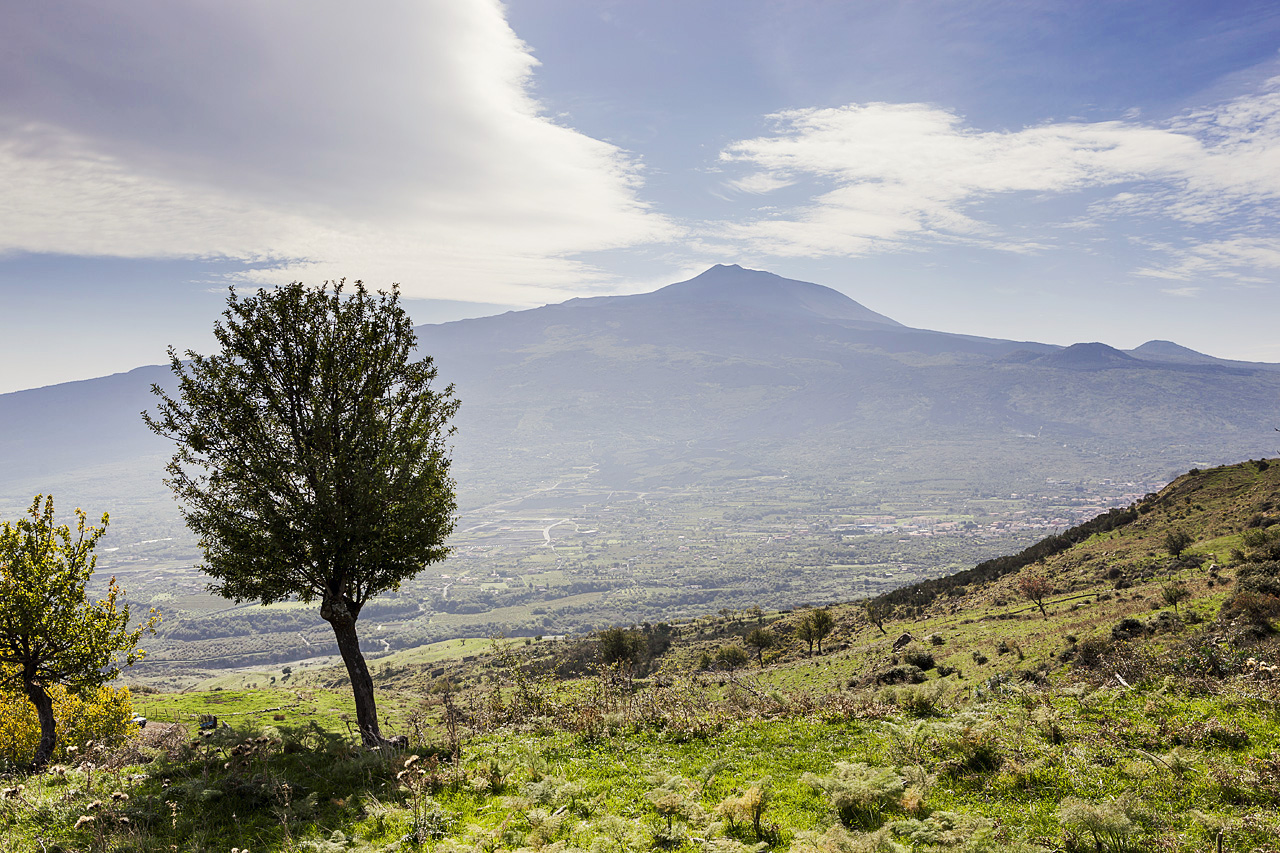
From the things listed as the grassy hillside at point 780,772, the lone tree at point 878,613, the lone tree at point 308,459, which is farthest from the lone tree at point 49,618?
the lone tree at point 878,613

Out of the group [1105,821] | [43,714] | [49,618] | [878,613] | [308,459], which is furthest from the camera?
[878,613]

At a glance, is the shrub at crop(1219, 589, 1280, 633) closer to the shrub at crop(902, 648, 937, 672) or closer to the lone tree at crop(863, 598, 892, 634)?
the shrub at crop(902, 648, 937, 672)

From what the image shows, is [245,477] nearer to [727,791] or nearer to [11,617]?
[11,617]

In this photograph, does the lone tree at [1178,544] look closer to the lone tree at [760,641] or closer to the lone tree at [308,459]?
the lone tree at [760,641]

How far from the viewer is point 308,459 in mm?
14477

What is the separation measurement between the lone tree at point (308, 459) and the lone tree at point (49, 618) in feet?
14.7

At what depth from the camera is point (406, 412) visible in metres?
16.0

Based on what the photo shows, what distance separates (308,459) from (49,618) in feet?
30.4

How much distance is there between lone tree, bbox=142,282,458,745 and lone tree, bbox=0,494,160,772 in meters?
4.47

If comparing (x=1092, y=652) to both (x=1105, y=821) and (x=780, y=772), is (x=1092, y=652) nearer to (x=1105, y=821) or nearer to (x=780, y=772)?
(x=780, y=772)

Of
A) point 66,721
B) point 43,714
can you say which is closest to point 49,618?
point 43,714

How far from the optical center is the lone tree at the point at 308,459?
46.8ft

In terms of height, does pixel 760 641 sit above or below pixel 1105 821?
below

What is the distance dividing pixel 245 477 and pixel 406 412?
409 cm
